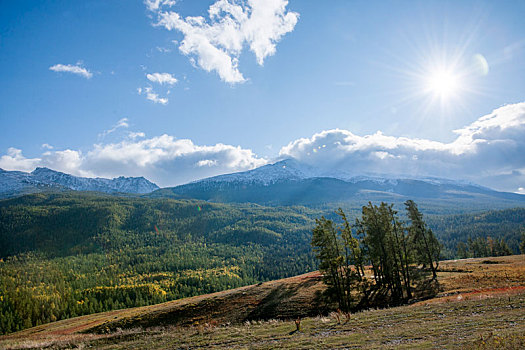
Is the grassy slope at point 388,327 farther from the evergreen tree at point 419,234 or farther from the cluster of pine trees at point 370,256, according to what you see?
the evergreen tree at point 419,234

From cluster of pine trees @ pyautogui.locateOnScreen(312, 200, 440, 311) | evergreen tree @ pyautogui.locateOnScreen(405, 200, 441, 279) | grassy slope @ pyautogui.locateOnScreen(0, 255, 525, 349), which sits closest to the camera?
grassy slope @ pyautogui.locateOnScreen(0, 255, 525, 349)

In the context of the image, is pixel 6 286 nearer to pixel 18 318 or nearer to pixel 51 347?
pixel 18 318

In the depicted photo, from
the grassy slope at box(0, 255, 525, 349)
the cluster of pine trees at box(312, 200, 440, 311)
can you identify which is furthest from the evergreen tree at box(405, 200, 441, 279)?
the grassy slope at box(0, 255, 525, 349)

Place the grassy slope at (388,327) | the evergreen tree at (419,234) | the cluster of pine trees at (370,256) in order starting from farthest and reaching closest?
the evergreen tree at (419,234), the cluster of pine trees at (370,256), the grassy slope at (388,327)

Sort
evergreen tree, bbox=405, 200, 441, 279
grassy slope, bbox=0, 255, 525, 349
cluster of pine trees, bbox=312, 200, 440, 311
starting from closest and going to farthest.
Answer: grassy slope, bbox=0, 255, 525, 349 < cluster of pine trees, bbox=312, 200, 440, 311 < evergreen tree, bbox=405, 200, 441, 279

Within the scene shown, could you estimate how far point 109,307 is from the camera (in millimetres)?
134750

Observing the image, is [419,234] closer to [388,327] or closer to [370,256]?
[370,256]

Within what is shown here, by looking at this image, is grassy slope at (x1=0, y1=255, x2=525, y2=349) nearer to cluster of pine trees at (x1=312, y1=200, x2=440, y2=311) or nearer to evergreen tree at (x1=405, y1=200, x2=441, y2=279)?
cluster of pine trees at (x1=312, y1=200, x2=440, y2=311)

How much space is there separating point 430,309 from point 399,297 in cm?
1866

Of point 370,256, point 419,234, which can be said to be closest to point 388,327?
point 370,256

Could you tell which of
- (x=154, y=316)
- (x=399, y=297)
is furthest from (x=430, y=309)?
(x=154, y=316)

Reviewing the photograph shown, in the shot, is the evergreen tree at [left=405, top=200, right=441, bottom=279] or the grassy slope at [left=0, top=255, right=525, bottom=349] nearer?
the grassy slope at [left=0, top=255, right=525, bottom=349]

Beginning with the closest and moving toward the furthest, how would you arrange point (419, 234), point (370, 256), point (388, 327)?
point (388, 327) → point (370, 256) → point (419, 234)

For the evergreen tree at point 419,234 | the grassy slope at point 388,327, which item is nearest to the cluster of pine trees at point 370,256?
the grassy slope at point 388,327
